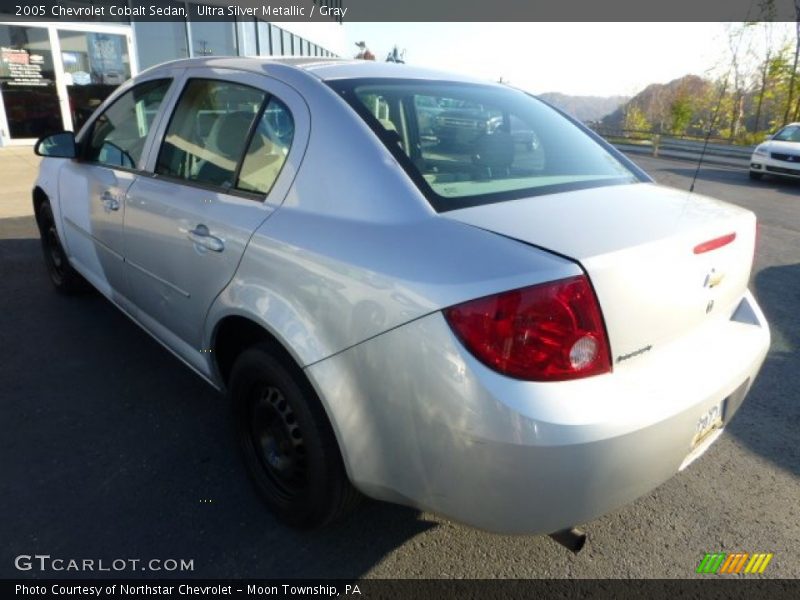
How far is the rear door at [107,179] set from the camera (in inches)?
113

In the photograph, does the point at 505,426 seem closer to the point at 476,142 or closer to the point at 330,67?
the point at 476,142

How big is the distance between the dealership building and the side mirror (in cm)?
984

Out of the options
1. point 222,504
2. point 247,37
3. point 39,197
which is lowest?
point 222,504

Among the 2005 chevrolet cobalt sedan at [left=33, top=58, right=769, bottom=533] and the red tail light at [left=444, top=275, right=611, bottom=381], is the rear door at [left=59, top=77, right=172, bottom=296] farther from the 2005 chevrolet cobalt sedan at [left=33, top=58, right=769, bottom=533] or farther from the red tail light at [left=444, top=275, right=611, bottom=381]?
the red tail light at [left=444, top=275, right=611, bottom=381]

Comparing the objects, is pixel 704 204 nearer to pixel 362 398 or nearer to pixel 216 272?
pixel 362 398

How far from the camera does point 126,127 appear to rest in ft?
10.3

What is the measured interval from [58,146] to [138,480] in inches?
90.6

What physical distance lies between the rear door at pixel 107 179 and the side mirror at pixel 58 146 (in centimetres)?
6

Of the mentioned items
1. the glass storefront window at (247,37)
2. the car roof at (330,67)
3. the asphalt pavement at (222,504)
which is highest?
the glass storefront window at (247,37)

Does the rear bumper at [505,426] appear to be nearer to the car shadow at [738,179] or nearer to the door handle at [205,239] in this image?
the door handle at [205,239]

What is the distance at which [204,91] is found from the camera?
2.51 m

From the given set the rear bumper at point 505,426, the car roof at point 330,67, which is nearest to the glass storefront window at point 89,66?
the car roof at point 330,67

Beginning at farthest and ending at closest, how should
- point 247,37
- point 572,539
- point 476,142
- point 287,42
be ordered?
point 287,42 → point 247,37 → point 476,142 → point 572,539

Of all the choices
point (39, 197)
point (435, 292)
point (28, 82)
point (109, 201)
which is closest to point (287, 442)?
point (435, 292)
